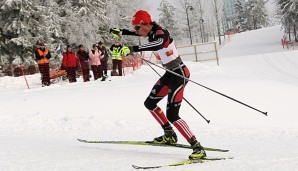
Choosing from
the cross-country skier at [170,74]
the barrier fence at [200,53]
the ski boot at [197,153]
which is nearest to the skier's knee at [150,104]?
the cross-country skier at [170,74]

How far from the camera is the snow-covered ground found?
495 centimetres

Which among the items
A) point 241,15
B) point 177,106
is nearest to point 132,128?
point 177,106

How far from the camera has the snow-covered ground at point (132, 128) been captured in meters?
4.95

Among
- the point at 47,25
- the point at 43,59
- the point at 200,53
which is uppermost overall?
the point at 47,25

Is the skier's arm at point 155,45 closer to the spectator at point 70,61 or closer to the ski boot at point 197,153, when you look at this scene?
the ski boot at point 197,153

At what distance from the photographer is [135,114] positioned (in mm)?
9203

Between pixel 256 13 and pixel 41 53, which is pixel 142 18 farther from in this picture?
pixel 256 13

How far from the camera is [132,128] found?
7.91 m

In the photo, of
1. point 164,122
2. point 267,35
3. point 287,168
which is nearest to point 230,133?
point 164,122

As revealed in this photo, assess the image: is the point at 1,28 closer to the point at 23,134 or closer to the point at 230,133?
the point at 23,134

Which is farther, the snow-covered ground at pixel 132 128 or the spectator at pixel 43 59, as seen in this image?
the spectator at pixel 43 59

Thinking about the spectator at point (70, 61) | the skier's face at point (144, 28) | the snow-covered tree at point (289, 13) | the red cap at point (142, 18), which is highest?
the snow-covered tree at point (289, 13)

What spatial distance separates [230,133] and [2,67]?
20140 mm

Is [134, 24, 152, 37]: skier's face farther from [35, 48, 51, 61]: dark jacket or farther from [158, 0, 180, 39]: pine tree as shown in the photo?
[158, 0, 180, 39]: pine tree
